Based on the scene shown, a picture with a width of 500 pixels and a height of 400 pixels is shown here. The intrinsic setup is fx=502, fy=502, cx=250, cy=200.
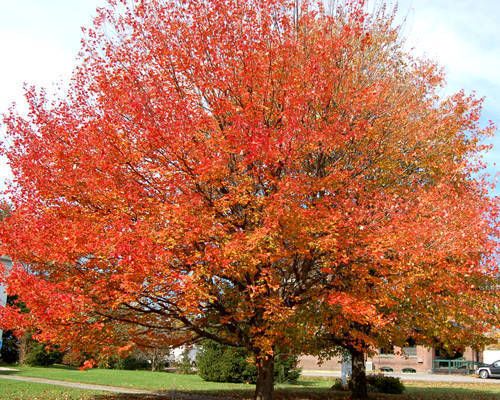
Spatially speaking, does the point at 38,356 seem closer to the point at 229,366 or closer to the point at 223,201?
the point at 229,366

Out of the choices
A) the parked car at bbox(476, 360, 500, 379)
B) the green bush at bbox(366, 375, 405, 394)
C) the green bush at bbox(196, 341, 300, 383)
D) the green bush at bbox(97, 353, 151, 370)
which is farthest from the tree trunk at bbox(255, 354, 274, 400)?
the parked car at bbox(476, 360, 500, 379)

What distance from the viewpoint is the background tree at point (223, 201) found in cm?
1077

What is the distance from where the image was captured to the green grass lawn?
1514 centimetres

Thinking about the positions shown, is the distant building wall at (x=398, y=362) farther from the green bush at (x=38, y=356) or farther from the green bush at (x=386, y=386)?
the green bush at (x=386, y=386)

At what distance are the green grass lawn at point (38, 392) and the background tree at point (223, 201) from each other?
3816 millimetres

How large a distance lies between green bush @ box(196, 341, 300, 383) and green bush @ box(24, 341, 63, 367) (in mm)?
12081

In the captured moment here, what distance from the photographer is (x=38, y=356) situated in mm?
32688

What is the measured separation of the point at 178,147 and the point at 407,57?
1061 cm

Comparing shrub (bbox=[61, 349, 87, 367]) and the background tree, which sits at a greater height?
the background tree

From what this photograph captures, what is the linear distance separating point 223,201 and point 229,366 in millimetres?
16921

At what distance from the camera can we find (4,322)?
38.3 ft

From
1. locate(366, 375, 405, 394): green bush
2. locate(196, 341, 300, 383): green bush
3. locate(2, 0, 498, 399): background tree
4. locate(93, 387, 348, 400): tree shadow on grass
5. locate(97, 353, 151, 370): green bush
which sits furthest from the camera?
locate(97, 353, 151, 370): green bush

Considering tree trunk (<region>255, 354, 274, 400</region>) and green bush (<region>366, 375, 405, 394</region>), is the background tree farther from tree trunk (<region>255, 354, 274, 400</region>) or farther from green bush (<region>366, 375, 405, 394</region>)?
green bush (<region>366, 375, 405, 394</region>)

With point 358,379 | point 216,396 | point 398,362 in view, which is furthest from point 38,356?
point 398,362
